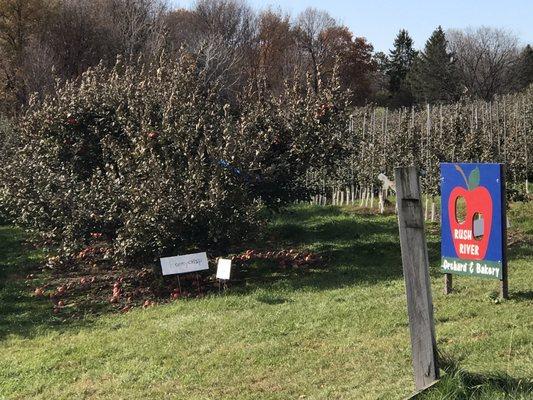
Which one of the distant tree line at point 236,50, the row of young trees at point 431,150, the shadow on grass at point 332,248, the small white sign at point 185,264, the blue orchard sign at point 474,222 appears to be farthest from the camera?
the distant tree line at point 236,50

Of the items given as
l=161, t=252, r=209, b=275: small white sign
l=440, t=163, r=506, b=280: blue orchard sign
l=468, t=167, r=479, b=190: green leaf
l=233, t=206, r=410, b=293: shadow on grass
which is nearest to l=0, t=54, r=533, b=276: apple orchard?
l=161, t=252, r=209, b=275: small white sign

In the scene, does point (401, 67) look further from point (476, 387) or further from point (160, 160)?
point (476, 387)

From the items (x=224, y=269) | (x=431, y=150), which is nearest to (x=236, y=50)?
(x=431, y=150)

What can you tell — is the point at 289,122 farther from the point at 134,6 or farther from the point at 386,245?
the point at 134,6

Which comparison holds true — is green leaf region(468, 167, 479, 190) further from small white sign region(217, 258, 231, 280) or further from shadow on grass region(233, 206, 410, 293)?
small white sign region(217, 258, 231, 280)

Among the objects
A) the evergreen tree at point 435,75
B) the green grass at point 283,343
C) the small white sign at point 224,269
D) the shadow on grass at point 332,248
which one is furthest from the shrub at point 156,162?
the evergreen tree at point 435,75

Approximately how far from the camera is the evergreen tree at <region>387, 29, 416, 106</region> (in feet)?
194

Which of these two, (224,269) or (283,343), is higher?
(224,269)

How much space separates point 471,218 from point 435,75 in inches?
1933

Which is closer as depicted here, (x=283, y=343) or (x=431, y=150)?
(x=283, y=343)

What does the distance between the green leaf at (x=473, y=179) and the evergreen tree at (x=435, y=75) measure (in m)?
46.0

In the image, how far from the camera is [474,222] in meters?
6.82

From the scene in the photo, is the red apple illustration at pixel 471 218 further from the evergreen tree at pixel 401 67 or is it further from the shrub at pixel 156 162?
the evergreen tree at pixel 401 67

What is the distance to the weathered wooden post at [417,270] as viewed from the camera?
3.92 metres
